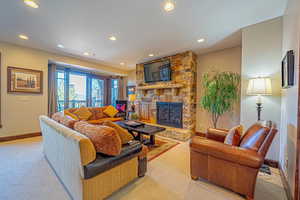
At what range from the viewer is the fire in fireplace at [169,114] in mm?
4154

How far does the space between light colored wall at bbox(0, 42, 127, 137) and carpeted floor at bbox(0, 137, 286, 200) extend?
1.57 m

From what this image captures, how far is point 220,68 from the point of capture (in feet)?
12.5

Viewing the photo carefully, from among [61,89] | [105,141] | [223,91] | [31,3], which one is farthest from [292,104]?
[61,89]

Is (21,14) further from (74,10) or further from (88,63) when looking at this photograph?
(88,63)

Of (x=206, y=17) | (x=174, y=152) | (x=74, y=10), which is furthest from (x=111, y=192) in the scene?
(x=206, y=17)

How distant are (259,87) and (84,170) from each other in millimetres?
2933

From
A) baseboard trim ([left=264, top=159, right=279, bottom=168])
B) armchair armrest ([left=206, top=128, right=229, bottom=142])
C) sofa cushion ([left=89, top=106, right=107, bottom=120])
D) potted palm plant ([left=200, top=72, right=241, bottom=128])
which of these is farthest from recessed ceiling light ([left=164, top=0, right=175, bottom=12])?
sofa cushion ([left=89, top=106, right=107, bottom=120])

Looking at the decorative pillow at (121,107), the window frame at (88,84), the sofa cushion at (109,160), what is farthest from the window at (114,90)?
the sofa cushion at (109,160)

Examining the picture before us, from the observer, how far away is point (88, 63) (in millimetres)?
5023

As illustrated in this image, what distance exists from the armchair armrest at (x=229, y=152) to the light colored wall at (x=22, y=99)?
15.4 feet

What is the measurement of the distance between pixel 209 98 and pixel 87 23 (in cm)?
325

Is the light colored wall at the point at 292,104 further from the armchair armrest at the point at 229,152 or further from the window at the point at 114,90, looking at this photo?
the window at the point at 114,90

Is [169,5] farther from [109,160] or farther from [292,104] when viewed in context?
[109,160]

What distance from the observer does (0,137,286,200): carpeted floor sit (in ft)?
5.14
